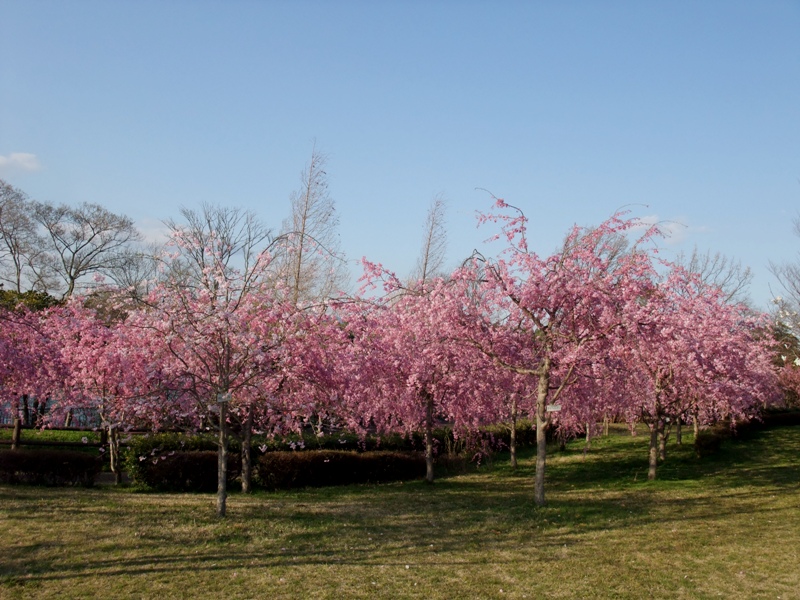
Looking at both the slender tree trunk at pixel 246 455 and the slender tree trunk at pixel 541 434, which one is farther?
the slender tree trunk at pixel 246 455

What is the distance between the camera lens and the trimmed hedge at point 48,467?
13188mm

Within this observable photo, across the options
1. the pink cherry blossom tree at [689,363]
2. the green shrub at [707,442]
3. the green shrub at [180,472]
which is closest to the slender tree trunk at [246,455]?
the green shrub at [180,472]

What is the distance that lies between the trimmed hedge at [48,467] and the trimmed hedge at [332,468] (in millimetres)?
3551

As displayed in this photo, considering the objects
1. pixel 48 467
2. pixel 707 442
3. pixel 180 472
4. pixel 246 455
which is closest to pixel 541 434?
pixel 246 455

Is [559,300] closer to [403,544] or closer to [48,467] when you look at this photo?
[403,544]

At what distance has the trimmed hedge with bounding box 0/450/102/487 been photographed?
519 inches

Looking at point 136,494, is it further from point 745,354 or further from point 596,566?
point 745,354

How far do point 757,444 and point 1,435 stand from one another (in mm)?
26573

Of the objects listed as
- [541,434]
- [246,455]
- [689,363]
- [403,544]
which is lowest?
[403,544]

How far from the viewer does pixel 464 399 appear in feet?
53.3

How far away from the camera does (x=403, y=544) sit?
8750mm

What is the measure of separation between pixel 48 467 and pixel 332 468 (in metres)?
6.08

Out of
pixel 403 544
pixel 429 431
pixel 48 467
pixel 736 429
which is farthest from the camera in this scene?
pixel 736 429

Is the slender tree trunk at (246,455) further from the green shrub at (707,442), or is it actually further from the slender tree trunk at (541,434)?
the green shrub at (707,442)
